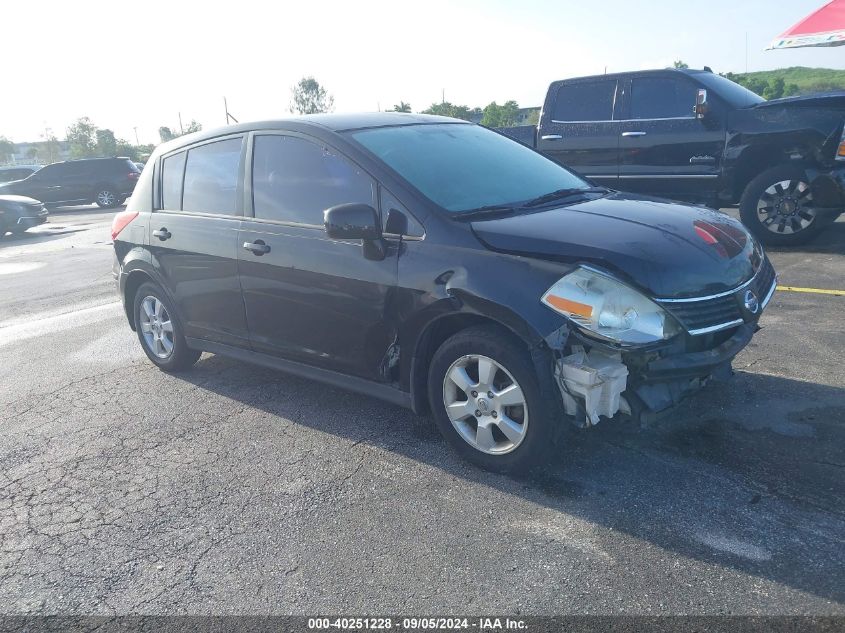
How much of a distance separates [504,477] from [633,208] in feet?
5.42

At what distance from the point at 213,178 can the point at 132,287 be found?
1416 mm

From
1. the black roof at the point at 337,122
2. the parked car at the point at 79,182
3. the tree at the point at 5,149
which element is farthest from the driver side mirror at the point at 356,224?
the tree at the point at 5,149

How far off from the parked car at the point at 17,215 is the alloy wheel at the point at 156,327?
1454 centimetres

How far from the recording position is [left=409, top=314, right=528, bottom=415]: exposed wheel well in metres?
3.64

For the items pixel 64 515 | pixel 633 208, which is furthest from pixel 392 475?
pixel 633 208

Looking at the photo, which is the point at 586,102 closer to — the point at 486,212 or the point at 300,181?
the point at 300,181

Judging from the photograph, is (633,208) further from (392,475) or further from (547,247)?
(392,475)

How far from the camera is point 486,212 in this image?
153 inches

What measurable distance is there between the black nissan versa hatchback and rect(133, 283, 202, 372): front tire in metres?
0.20

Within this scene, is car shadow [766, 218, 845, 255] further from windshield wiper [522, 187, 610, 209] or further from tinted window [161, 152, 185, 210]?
Answer: tinted window [161, 152, 185, 210]

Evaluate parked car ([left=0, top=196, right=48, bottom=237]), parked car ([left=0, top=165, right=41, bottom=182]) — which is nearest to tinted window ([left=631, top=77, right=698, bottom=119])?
parked car ([left=0, top=196, right=48, bottom=237])

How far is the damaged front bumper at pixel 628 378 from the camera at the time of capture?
3211 millimetres

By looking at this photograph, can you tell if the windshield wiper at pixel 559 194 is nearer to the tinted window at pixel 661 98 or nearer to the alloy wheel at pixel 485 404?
the alloy wheel at pixel 485 404

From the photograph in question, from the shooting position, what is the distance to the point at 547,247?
3.39 meters
